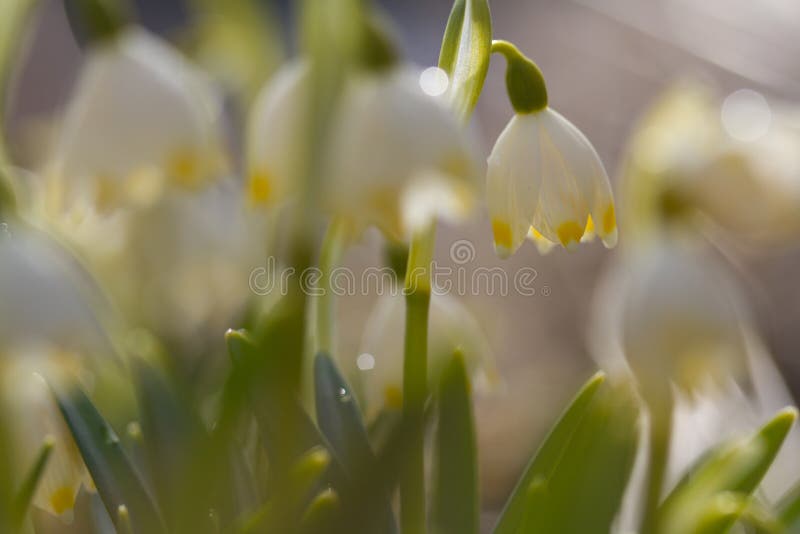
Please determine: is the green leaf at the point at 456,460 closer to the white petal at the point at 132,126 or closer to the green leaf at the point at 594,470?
the green leaf at the point at 594,470

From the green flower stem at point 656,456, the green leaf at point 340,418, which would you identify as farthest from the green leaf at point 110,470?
the green flower stem at point 656,456

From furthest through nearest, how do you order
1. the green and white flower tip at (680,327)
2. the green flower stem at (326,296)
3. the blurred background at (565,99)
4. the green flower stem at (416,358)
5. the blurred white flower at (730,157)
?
the blurred background at (565,99), the blurred white flower at (730,157), the green and white flower tip at (680,327), the green flower stem at (326,296), the green flower stem at (416,358)

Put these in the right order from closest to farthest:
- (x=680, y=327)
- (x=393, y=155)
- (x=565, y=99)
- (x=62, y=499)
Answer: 1. (x=393, y=155)
2. (x=62, y=499)
3. (x=680, y=327)
4. (x=565, y=99)

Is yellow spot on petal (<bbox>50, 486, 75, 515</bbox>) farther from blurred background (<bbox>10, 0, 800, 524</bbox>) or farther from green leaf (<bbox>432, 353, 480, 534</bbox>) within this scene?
blurred background (<bbox>10, 0, 800, 524</bbox>)

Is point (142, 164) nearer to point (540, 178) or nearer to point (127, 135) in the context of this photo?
point (127, 135)

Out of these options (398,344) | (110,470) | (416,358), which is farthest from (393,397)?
(110,470)

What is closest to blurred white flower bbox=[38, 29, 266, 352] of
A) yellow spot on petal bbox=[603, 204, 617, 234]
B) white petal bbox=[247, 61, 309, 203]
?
white petal bbox=[247, 61, 309, 203]

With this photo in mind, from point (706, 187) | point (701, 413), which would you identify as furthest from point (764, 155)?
point (701, 413)
